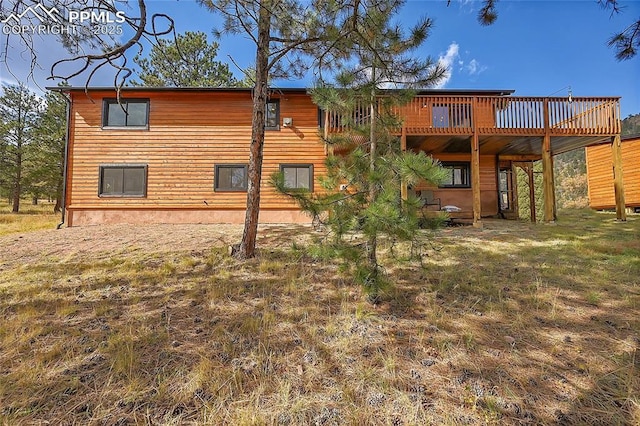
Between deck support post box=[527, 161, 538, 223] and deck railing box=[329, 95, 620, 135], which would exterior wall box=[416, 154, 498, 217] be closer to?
deck support post box=[527, 161, 538, 223]

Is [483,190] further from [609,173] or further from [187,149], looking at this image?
[187,149]

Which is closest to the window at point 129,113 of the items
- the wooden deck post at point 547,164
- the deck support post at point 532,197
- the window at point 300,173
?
the window at point 300,173

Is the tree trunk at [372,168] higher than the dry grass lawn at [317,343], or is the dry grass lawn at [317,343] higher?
the tree trunk at [372,168]

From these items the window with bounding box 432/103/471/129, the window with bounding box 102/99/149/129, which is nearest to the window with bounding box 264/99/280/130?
the window with bounding box 102/99/149/129

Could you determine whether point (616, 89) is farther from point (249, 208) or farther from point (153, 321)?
point (153, 321)

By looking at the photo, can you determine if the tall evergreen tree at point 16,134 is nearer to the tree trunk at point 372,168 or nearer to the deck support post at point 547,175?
the tree trunk at point 372,168

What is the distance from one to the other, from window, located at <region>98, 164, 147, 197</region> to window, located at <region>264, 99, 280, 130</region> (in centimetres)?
487

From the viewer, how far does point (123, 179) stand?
10.4 metres

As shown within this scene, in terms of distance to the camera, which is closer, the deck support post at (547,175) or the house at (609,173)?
the deck support post at (547,175)

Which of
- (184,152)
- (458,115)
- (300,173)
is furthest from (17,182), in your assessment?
(458,115)

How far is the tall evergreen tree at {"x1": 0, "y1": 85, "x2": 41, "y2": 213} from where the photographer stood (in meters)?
19.1

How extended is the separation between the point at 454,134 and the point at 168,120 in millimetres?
10112

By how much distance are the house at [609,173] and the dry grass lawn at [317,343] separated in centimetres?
1352

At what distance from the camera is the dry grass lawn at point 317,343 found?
1.96m
